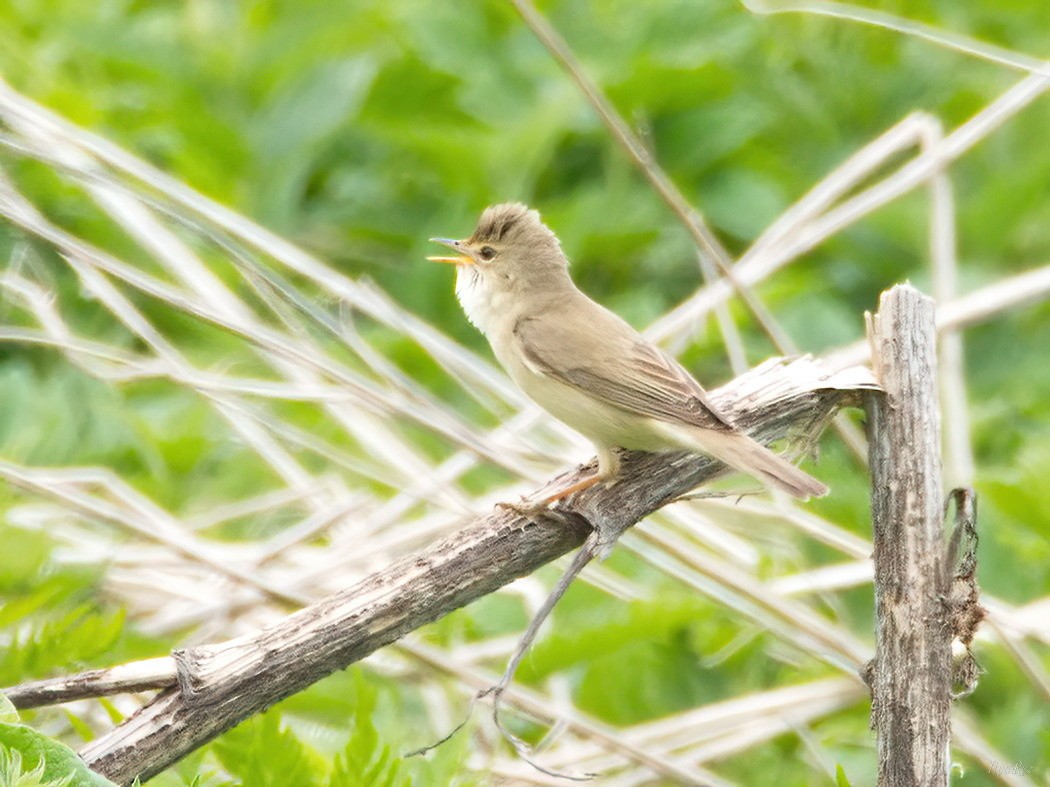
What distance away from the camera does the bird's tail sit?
2260mm

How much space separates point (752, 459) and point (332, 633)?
729mm

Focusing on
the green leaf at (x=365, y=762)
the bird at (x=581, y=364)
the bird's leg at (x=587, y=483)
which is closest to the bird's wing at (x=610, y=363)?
the bird at (x=581, y=364)

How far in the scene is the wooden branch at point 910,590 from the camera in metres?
2.00

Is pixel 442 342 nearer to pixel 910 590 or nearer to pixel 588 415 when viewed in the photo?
pixel 588 415

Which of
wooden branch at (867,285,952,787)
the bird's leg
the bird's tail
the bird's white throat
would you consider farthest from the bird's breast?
wooden branch at (867,285,952,787)

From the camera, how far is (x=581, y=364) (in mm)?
2918

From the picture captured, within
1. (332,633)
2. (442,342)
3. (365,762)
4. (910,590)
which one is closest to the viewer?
(332,633)

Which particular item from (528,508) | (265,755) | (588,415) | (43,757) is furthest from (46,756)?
(588,415)

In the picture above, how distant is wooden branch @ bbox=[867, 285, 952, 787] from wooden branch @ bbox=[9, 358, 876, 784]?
0.26 ft

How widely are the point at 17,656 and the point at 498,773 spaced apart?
0.87m

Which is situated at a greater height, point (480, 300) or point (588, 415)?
point (480, 300)

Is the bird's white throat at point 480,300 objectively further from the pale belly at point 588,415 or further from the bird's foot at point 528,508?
the bird's foot at point 528,508

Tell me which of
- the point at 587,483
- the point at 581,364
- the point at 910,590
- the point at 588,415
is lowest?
the point at 910,590

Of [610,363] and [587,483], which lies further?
[610,363]
